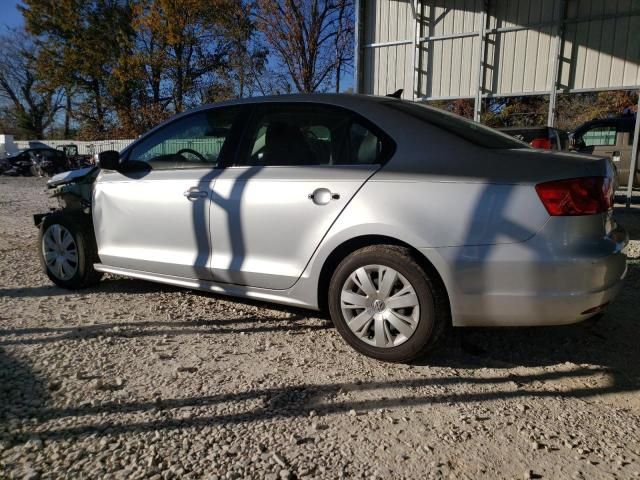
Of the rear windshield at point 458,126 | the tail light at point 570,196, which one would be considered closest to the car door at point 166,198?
the rear windshield at point 458,126

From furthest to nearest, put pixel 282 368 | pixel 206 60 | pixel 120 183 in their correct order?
pixel 206 60, pixel 120 183, pixel 282 368

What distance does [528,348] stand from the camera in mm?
3396

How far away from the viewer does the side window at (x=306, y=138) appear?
3199 millimetres

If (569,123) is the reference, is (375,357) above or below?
below

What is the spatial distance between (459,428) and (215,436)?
1146 mm

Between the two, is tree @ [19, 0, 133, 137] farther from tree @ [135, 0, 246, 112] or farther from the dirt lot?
the dirt lot

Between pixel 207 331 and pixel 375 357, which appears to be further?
pixel 207 331

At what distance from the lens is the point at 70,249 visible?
14.7 ft

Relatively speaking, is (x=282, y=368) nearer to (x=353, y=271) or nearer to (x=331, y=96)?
(x=353, y=271)

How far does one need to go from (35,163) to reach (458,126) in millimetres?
24919

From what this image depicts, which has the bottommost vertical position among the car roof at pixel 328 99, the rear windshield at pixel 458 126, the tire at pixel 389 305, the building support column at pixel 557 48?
the tire at pixel 389 305

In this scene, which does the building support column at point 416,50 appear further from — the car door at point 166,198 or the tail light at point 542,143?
the car door at point 166,198

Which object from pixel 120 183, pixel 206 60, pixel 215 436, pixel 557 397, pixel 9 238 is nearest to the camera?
pixel 215 436

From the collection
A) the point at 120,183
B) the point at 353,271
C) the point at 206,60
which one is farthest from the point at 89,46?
the point at 353,271
